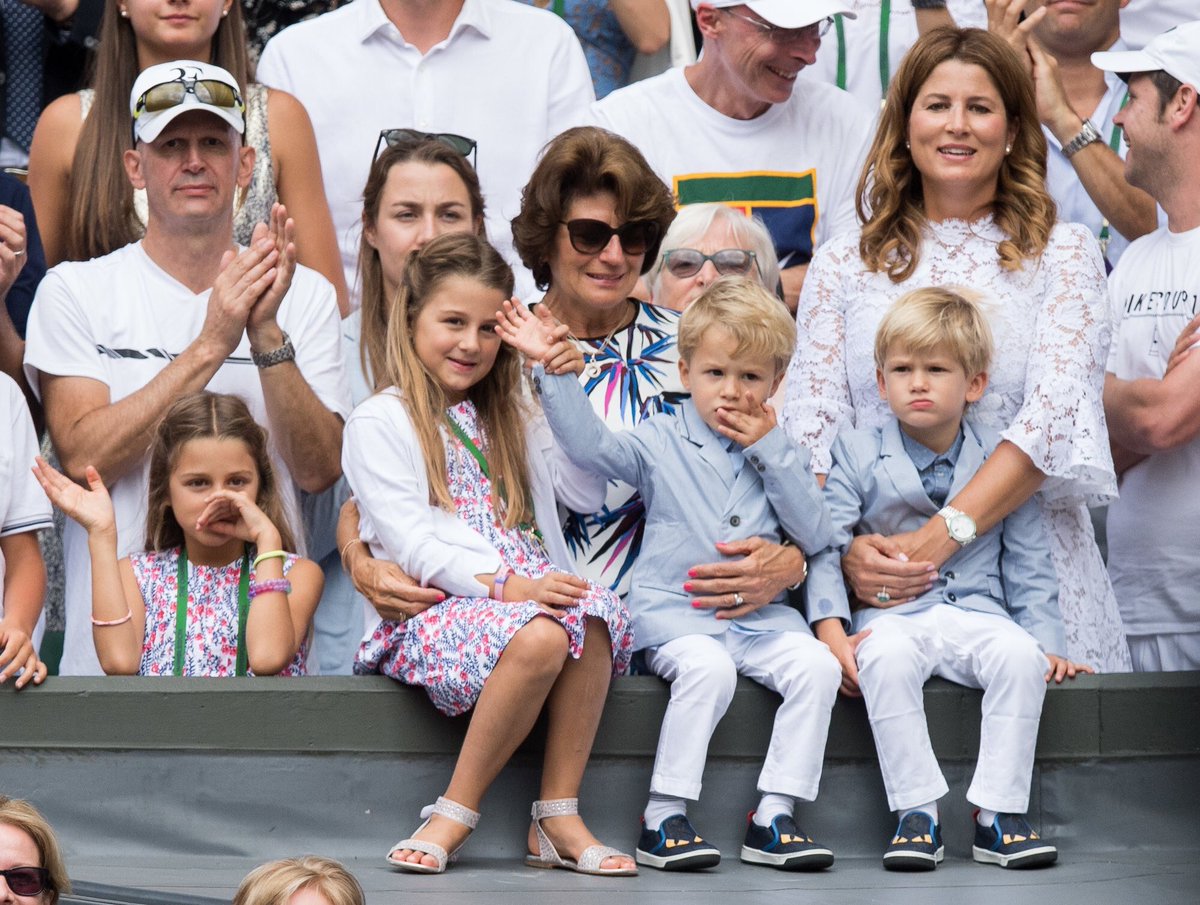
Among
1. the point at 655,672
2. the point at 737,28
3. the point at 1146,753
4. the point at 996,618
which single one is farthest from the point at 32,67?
the point at 1146,753

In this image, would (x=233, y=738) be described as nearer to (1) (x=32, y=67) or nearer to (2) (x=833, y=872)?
(2) (x=833, y=872)

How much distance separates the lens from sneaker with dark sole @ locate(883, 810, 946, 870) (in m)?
4.60

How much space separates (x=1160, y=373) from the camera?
222 inches

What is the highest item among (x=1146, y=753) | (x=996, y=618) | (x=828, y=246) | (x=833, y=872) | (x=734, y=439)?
(x=828, y=246)

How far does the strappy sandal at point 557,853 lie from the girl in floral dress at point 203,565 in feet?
2.44

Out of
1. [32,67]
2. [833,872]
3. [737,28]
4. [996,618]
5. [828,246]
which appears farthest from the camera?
[32,67]

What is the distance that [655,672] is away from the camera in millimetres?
4848

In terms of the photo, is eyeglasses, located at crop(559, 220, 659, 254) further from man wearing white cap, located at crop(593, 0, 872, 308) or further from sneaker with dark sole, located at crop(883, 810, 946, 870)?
sneaker with dark sole, located at crop(883, 810, 946, 870)

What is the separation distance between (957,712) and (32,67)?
3867 millimetres

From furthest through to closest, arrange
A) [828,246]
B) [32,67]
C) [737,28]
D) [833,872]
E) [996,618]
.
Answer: [32,67]
[737,28]
[828,246]
[996,618]
[833,872]

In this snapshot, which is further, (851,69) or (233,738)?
(851,69)

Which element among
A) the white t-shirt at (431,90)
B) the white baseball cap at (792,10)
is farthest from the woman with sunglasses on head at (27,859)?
the white baseball cap at (792,10)

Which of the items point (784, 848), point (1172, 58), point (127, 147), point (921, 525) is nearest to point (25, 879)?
point (784, 848)

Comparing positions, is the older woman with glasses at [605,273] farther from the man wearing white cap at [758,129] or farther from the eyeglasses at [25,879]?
the eyeglasses at [25,879]
